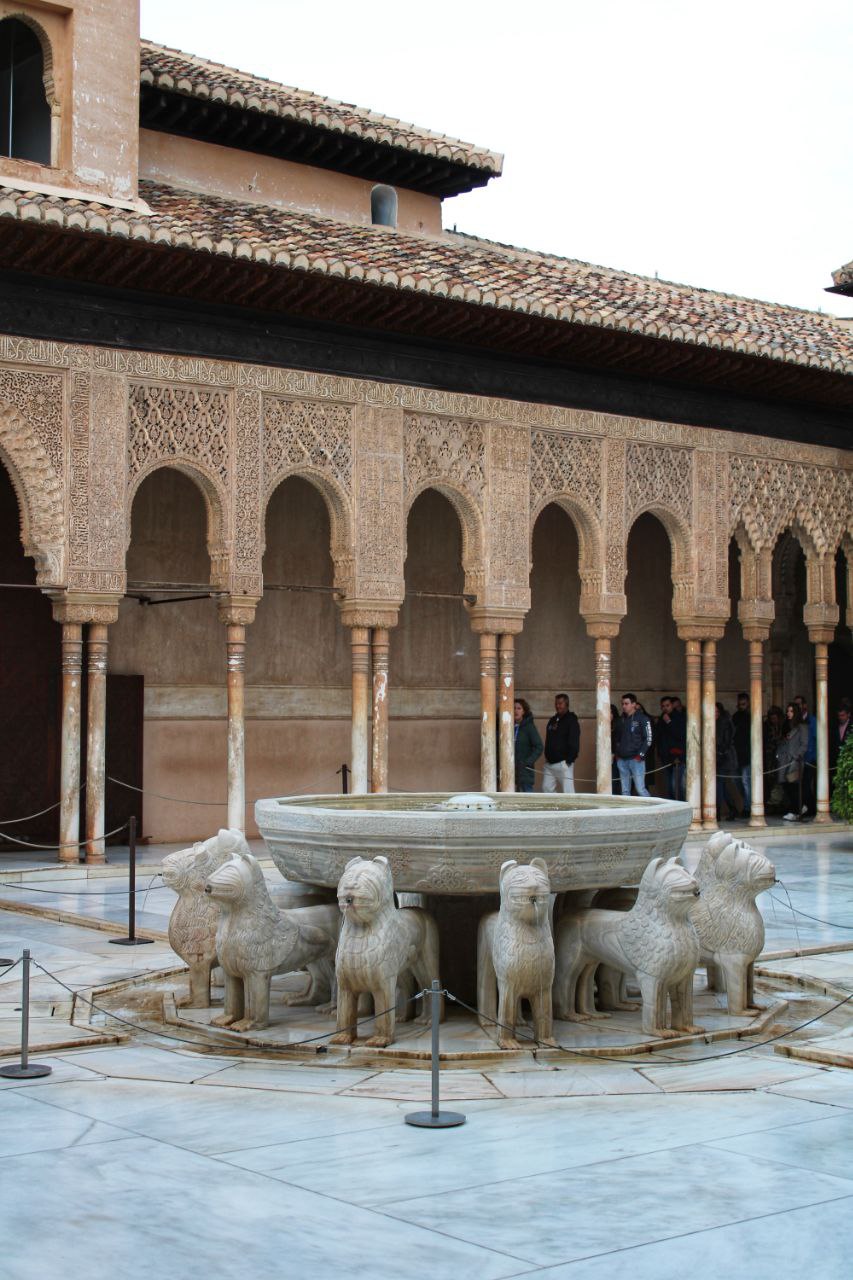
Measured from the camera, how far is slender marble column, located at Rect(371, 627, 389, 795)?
1594 cm

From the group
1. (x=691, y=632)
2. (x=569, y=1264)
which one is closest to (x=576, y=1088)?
(x=569, y=1264)

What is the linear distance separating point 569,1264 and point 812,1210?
813 mm

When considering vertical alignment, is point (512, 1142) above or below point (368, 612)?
below

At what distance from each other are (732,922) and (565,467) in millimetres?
10221

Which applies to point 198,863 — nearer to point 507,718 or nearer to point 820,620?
point 507,718

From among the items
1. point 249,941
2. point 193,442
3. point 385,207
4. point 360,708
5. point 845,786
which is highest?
point 385,207

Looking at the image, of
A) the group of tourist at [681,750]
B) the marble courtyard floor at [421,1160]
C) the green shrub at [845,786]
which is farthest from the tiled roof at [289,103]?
the marble courtyard floor at [421,1160]

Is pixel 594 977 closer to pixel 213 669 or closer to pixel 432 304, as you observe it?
pixel 432 304

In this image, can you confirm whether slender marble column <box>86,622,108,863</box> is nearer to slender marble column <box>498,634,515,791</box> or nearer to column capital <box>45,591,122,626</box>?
column capital <box>45,591,122,626</box>

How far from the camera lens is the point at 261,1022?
7.06 meters

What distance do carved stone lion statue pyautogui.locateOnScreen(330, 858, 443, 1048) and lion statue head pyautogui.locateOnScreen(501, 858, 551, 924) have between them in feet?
1.51

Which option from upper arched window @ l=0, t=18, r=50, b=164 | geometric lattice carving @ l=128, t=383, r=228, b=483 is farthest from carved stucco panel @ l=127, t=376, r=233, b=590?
upper arched window @ l=0, t=18, r=50, b=164

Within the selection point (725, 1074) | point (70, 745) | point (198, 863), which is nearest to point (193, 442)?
point (70, 745)

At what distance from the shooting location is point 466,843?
696cm
